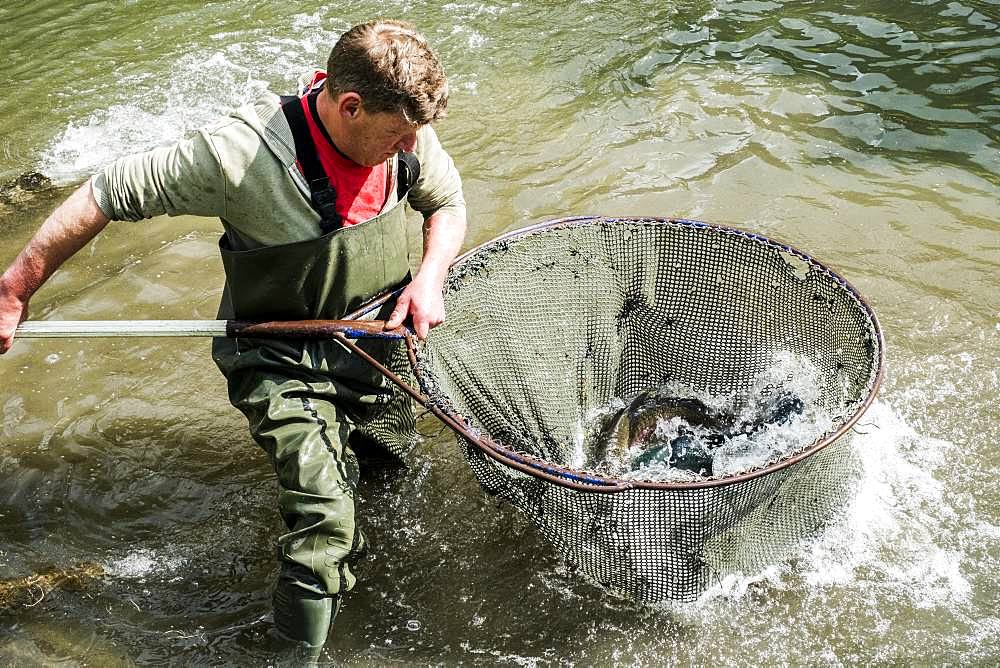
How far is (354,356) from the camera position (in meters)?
2.81

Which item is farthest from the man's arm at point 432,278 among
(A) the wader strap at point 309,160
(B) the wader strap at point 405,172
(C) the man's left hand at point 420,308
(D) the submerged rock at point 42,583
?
(D) the submerged rock at point 42,583

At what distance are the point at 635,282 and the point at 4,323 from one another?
2.10m

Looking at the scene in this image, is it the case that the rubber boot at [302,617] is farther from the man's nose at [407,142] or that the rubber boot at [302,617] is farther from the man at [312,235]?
the man's nose at [407,142]

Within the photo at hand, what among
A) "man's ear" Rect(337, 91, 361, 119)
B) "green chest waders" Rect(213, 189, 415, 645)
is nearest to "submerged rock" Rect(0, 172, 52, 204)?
"green chest waders" Rect(213, 189, 415, 645)

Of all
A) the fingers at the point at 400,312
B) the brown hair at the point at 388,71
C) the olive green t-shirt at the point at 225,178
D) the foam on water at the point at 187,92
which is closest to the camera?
the brown hair at the point at 388,71

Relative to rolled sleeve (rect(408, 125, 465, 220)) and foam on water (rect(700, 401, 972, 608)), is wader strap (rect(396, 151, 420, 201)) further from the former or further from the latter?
foam on water (rect(700, 401, 972, 608))

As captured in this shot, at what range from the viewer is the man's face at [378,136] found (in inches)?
91.3

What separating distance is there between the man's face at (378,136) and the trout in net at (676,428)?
59.8 inches

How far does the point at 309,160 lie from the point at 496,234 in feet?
7.77

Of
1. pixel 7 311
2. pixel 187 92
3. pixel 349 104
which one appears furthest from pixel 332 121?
pixel 187 92

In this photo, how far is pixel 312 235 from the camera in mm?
2537

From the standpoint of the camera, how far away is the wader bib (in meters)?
2.55

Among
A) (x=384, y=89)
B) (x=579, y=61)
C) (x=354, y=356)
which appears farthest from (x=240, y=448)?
(x=579, y=61)

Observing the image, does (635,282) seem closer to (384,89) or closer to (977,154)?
(384,89)
